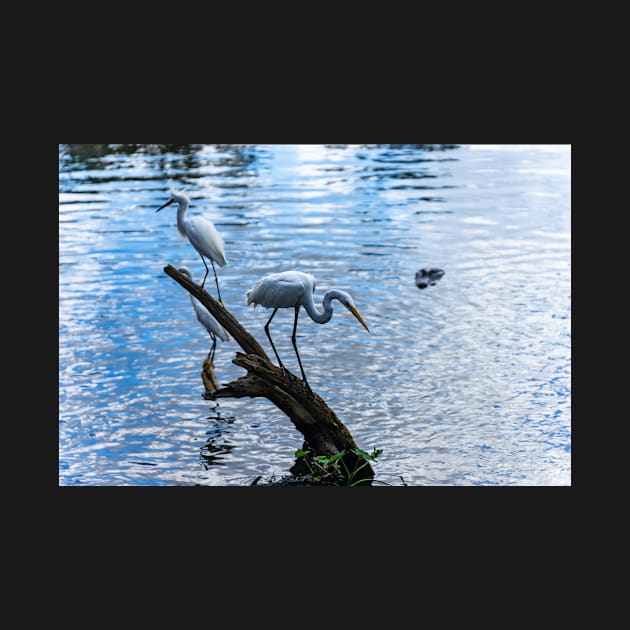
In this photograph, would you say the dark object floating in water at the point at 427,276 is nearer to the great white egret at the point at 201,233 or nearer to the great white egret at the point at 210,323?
the great white egret at the point at 210,323

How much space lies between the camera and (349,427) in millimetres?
10570

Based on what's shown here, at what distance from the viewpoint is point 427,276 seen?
1433 centimetres

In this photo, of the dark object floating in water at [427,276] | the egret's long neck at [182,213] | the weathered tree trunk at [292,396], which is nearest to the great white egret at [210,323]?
the egret's long neck at [182,213]

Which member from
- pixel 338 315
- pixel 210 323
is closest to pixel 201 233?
pixel 210 323

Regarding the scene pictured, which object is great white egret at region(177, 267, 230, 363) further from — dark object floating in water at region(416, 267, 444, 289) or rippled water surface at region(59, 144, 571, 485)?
dark object floating in water at region(416, 267, 444, 289)

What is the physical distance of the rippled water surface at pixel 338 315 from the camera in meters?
10.3

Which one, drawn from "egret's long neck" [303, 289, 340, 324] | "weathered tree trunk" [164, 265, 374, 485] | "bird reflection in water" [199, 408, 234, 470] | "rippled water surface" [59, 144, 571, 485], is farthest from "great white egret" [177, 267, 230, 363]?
"egret's long neck" [303, 289, 340, 324]

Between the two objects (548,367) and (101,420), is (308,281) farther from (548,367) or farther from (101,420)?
(548,367)

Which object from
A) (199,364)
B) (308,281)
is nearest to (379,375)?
(199,364)

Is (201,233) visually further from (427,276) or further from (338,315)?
(427,276)

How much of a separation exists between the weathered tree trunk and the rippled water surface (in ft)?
1.56

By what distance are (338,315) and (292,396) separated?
4.23 meters

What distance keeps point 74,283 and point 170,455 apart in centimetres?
490

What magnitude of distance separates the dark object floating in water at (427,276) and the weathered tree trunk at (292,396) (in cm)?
493
